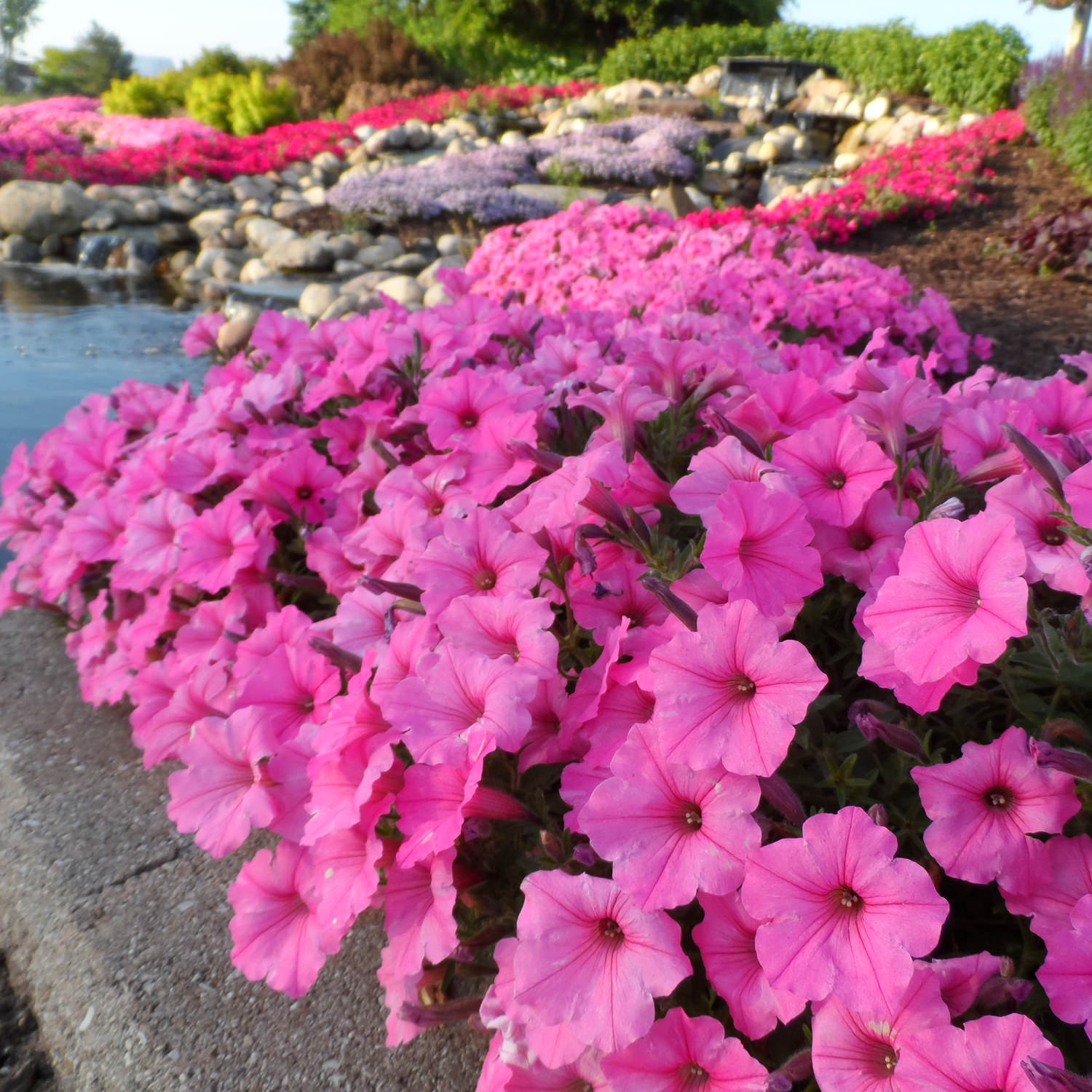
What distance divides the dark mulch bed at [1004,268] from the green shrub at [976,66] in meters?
5.75

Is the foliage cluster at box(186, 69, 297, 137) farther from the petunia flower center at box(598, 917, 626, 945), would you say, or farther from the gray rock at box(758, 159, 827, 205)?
the petunia flower center at box(598, 917, 626, 945)

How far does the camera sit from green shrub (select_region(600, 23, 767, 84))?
22000 millimetres

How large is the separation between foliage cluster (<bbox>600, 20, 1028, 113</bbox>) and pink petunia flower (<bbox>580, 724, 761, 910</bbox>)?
57.1 ft

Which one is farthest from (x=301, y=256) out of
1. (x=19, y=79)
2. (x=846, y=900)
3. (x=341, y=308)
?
(x=19, y=79)

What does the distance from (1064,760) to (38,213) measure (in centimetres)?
1513

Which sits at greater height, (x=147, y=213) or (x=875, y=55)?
(x=875, y=55)

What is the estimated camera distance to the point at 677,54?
22078 millimetres

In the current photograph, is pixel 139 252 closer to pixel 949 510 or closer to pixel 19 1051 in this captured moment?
pixel 19 1051

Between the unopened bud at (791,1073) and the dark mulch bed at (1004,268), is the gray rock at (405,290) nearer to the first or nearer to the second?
the dark mulch bed at (1004,268)

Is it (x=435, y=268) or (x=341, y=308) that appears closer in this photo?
(x=341, y=308)

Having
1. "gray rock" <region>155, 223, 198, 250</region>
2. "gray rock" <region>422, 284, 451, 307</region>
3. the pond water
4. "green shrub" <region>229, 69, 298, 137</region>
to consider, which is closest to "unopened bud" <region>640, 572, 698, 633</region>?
the pond water

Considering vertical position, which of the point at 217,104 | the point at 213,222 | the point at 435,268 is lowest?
the point at 435,268

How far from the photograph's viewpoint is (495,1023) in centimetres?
100

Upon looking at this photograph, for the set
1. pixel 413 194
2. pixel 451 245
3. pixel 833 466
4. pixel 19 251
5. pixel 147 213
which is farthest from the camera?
pixel 147 213
